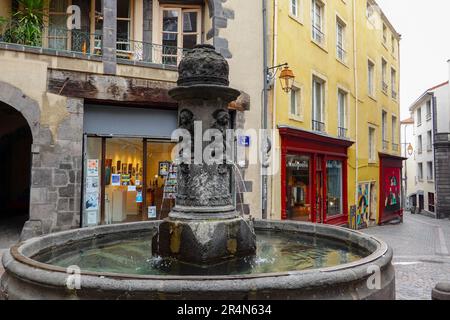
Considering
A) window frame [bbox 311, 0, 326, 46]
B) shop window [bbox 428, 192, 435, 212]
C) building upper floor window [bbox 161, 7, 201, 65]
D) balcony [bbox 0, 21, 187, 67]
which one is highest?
window frame [bbox 311, 0, 326, 46]

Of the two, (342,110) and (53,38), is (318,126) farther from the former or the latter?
(53,38)

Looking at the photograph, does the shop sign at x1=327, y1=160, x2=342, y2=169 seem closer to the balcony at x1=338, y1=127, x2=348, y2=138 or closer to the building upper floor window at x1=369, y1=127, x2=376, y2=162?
the balcony at x1=338, y1=127, x2=348, y2=138

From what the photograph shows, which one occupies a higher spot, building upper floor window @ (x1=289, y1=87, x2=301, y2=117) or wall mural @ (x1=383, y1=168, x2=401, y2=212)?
building upper floor window @ (x1=289, y1=87, x2=301, y2=117)

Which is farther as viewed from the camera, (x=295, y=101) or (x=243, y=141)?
(x=295, y=101)

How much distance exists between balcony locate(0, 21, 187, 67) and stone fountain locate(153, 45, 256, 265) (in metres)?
5.75

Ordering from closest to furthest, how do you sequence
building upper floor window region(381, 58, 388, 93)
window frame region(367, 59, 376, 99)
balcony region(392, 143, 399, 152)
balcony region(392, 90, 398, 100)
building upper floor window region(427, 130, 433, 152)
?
window frame region(367, 59, 376, 99), building upper floor window region(381, 58, 388, 93), balcony region(392, 143, 399, 152), balcony region(392, 90, 398, 100), building upper floor window region(427, 130, 433, 152)

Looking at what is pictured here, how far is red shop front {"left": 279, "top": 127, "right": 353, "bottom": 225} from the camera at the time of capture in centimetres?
1252

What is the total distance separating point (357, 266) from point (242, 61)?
906 cm

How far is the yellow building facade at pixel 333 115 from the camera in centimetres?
1241

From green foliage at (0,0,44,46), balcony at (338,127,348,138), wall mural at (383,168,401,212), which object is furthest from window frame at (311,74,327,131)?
green foliage at (0,0,44,46)

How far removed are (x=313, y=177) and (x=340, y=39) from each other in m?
6.95

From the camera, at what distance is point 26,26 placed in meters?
9.51

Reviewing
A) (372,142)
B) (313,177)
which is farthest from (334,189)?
(372,142)

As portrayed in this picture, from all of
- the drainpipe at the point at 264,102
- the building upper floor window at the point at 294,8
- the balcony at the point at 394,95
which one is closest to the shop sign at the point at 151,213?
the drainpipe at the point at 264,102
